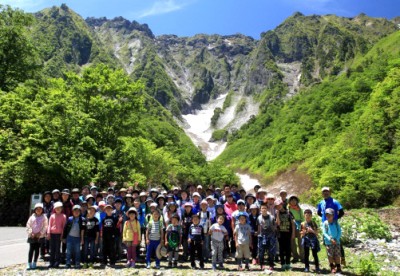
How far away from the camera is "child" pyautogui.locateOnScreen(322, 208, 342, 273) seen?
9031mm

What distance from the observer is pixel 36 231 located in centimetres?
954

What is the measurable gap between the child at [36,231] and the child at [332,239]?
7902 millimetres

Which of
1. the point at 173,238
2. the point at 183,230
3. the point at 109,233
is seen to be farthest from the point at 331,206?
the point at 109,233

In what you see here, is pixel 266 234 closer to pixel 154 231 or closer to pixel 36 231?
pixel 154 231

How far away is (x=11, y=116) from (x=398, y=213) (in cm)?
2540

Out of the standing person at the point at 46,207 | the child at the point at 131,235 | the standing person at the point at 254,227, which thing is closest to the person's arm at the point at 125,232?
the child at the point at 131,235

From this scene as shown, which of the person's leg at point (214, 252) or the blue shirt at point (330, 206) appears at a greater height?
the blue shirt at point (330, 206)

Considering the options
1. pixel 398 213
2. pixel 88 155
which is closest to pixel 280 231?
pixel 398 213

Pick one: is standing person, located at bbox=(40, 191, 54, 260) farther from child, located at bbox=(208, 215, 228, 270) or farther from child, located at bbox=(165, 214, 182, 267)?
child, located at bbox=(208, 215, 228, 270)

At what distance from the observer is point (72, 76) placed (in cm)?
2706

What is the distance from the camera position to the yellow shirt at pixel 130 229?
994 centimetres

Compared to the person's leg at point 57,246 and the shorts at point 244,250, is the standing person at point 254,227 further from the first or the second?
the person's leg at point 57,246

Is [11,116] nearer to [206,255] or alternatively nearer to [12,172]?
[12,172]

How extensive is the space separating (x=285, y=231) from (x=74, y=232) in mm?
6085
